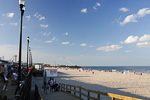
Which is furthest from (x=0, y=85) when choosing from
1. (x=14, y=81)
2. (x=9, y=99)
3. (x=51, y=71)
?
(x=51, y=71)

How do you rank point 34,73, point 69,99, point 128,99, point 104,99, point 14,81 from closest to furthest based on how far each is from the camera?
point 128,99
point 69,99
point 104,99
point 14,81
point 34,73

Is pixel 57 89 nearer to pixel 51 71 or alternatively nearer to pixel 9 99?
pixel 9 99

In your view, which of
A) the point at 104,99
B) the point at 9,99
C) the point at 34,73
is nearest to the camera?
the point at 9,99

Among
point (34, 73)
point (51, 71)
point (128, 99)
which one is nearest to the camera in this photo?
point (128, 99)

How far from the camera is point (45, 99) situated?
1000cm

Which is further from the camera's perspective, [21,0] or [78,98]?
[78,98]

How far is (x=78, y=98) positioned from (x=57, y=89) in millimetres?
4410

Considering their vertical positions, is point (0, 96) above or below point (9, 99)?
above

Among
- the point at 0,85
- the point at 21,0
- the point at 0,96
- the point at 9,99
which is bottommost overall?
the point at 9,99

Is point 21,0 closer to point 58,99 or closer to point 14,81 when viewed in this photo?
point 58,99

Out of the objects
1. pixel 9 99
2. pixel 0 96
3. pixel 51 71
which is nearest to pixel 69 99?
pixel 9 99

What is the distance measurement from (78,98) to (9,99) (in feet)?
14.4

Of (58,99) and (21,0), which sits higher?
(21,0)

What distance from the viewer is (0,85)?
6668 millimetres
